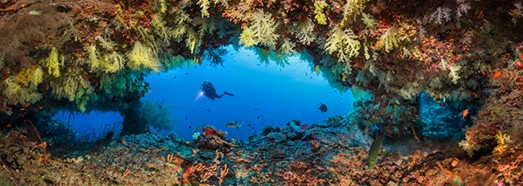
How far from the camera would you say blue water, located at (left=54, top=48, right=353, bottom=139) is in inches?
1498

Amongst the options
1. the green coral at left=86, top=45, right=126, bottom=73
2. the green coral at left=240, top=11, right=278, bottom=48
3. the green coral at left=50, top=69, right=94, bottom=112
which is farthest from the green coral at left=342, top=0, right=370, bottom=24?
the green coral at left=50, top=69, right=94, bottom=112

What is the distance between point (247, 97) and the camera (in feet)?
150

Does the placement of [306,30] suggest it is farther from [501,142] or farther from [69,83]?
[69,83]

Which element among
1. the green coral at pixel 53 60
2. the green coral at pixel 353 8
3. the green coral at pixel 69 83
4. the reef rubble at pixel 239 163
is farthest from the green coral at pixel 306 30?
the green coral at pixel 69 83

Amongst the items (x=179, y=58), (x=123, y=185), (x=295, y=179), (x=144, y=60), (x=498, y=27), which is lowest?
(x=123, y=185)

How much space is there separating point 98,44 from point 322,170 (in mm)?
4281

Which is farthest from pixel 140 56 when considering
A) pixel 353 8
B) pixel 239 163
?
pixel 353 8

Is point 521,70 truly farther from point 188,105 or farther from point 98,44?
point 188,105

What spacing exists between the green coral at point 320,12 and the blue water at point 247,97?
28.7m

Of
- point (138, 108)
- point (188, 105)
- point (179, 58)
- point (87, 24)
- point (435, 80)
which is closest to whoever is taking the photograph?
point (87, 24)

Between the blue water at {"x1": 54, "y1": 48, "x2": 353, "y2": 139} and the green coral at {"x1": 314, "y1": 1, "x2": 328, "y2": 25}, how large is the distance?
2870 centimetres

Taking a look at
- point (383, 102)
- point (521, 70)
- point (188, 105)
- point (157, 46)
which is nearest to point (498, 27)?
point (521, 70)

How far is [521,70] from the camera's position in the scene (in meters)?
4.02

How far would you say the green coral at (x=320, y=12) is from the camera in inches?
152
